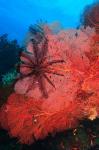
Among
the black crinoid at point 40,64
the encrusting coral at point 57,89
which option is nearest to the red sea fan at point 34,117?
the encrusting coral at point 57,89

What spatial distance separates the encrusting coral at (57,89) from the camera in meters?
4.94

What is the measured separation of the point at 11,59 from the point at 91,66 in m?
6.50

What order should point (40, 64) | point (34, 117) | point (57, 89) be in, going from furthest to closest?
point (34, 117) → point (57, 89) → point (40, 64)

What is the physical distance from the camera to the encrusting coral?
16.2ft

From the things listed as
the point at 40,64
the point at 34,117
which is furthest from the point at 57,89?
the point at 34,117

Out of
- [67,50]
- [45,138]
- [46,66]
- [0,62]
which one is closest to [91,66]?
[67,50]

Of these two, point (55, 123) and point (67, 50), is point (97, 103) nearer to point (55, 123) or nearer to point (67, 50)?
point (55, 123)

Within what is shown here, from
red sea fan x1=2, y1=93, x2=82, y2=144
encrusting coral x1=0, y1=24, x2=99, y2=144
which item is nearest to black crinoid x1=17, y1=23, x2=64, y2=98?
encrusting coral x1=0, y1=24, x2=99, y2=144

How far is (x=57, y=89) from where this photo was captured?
16.5ft

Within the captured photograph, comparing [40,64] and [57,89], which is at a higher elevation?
[40,64]

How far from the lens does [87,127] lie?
6.10 metres

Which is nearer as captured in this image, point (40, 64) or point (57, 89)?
point (40, 64)

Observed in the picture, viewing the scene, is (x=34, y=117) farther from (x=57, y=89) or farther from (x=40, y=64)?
(x=40, y=64)

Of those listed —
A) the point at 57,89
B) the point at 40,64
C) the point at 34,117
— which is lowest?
the point at 34,117
